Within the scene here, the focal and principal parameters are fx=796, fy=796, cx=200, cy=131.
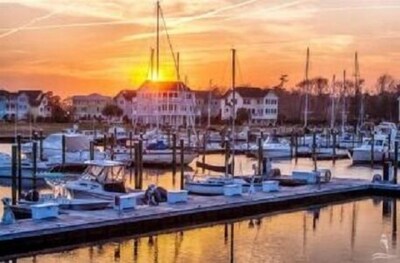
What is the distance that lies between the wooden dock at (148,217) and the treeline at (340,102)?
66.0 m

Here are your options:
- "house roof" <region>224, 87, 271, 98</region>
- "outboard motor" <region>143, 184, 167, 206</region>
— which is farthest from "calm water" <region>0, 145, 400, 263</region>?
"house roof" <region>224, 87, 271, 98</region>

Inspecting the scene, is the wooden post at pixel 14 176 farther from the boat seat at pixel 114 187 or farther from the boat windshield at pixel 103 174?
the boat seat at pixel 114 187

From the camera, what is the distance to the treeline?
382 feet

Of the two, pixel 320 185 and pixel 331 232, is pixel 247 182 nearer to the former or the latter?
pixel 320 185

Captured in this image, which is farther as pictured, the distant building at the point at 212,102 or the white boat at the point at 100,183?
the distant building at the point at 212,102

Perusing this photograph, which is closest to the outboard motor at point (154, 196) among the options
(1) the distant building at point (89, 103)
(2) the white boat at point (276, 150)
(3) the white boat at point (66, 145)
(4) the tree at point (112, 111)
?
(3) the white boat at point (66, 145)

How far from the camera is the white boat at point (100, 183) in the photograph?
32188 millimetres

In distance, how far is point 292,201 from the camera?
3541 centimetres

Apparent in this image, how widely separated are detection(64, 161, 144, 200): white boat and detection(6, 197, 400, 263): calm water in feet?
14.9

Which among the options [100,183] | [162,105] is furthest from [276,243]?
[162,105]

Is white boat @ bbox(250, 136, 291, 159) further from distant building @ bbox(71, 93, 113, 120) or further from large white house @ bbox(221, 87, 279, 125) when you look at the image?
distant building @ bbox(71, 93, 113, 120)

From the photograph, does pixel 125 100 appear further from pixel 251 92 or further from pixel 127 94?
pixel 251 92

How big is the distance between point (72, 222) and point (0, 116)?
133 m

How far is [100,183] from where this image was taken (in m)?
32.8
